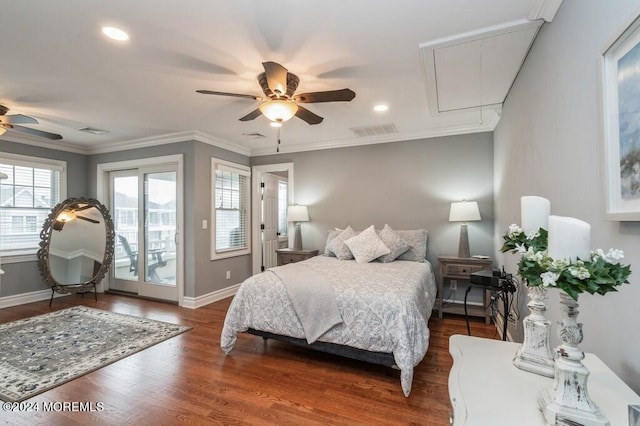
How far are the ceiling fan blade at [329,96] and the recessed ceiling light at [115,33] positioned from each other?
1245mm

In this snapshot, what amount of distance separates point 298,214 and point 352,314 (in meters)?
2.68

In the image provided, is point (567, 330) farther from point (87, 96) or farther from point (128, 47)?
point (87, 96)

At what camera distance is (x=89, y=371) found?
8.11 ft

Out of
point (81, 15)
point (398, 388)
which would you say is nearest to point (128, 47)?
point (81, 15)

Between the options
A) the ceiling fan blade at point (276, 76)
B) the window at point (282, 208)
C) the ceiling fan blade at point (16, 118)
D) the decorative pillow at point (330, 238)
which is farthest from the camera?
the window at point (282, 208)

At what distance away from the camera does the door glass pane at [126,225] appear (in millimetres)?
5004

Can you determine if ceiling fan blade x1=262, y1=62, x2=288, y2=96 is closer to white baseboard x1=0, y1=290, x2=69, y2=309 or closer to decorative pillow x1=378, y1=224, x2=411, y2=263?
decorative pillow x1=378, y1=224, x2=411, y2=263

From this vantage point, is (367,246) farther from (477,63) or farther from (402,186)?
(477,63)

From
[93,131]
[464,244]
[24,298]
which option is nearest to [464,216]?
[464,244]

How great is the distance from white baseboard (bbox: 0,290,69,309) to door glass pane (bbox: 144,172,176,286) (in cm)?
154

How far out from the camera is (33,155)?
180 inches

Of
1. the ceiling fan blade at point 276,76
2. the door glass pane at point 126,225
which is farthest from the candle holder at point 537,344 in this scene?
the door glass pane at point 126,225

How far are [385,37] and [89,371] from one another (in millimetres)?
3451

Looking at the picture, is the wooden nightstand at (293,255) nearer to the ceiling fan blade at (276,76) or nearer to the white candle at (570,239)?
the ceiling fan blade at (276,76)
